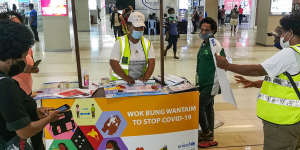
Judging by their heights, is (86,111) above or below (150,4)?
below

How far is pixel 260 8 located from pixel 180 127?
1024 centimetres

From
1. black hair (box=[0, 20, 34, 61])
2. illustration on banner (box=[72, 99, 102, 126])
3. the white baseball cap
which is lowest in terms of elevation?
illustration on banner (box=[72, 99, 102, 126])

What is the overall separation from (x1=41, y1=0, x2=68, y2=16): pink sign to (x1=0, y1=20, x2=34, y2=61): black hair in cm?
848

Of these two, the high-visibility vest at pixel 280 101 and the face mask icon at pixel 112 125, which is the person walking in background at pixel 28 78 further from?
the high-visibility vest at pixel 280 101

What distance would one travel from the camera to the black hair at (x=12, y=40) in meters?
1.24

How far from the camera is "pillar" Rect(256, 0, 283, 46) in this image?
10.4 m

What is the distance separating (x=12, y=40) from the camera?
1249 mm

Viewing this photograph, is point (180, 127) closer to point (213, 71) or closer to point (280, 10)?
point (213, 71)

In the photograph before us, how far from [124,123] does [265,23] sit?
9939mm

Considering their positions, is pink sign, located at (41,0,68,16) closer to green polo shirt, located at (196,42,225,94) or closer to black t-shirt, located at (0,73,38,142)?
green polo shirt, located at (196,42,225,94)

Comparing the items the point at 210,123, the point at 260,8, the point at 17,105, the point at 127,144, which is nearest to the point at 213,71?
the point at 210,123

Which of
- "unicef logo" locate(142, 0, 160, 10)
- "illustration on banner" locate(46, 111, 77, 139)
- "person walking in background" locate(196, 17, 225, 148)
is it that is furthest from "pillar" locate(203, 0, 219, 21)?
"illustration on banner" locate(46, 111, 77, 139)

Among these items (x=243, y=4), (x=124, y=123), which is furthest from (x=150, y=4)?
(x=124, y=123)

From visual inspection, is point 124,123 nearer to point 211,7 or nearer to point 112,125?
point 112,125
